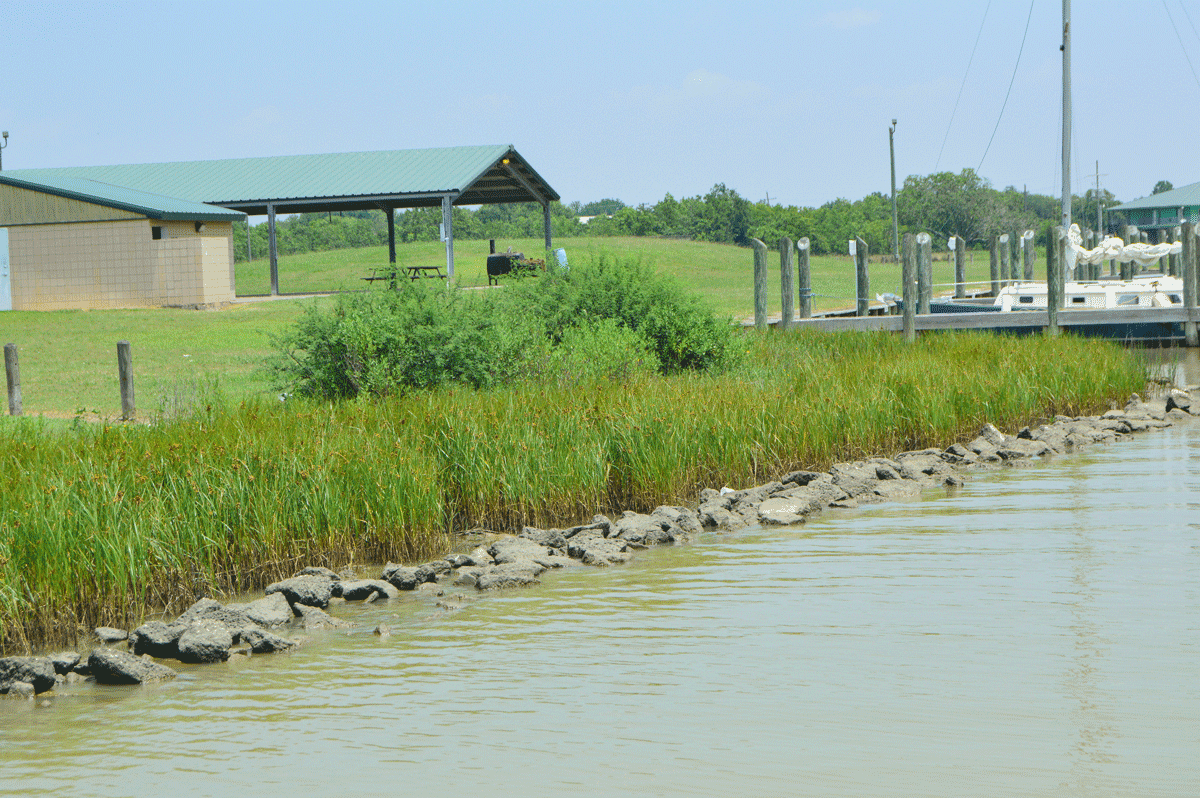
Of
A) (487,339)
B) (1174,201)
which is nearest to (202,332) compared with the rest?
(487,339)

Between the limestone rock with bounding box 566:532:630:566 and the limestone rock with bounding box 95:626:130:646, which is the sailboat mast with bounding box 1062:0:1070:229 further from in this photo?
the limestone rock with bounding box 95:626:130:646

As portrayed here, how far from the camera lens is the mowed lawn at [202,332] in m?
15.9

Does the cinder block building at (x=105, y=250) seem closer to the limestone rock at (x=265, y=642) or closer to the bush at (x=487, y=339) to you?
the bush at (x=487, y=339)

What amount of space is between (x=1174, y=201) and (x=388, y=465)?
265ft

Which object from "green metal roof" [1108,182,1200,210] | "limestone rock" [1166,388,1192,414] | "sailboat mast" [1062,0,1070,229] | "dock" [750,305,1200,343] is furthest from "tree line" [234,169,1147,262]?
"limestone rock" [1166,388,1192,414]

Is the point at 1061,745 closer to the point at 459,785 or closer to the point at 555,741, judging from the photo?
the point at 555,741

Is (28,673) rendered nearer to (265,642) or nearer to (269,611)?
(265,642)

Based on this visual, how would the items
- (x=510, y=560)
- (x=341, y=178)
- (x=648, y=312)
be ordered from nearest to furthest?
(x=510, y=560) < (x=648, y=312) < (x=341, y=178)

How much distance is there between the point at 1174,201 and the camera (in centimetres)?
7750

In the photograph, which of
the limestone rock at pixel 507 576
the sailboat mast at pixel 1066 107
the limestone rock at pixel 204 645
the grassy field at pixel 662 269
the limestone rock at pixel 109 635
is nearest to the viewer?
the limestone rock at pixel 204 645

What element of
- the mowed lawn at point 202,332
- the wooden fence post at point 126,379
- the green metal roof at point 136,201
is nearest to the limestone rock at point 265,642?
the mowed lawn at point 202,332

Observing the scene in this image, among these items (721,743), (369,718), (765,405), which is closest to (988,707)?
(721,743)

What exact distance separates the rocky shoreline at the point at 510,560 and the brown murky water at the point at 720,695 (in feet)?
0.54

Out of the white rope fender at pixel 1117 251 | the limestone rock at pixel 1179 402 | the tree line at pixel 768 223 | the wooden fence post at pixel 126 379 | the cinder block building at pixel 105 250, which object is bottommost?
the limestone rock at pixel 1179 402
